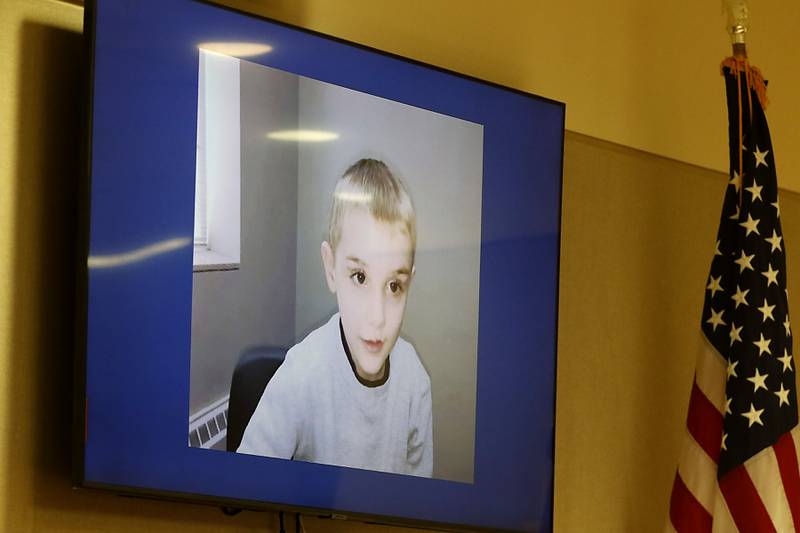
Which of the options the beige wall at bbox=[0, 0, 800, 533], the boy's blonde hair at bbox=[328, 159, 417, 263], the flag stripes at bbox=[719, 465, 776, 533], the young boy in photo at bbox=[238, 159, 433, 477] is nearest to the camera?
the beige wall at bbox=[0, 0, 800, 533]

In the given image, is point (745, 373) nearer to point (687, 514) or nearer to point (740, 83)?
point (687, 514)

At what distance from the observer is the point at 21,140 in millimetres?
2051

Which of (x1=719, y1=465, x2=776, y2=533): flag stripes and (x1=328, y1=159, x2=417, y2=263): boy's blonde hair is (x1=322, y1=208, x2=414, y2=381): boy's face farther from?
(x1=719, y1=465, x2=776, y2=533): flag stripes

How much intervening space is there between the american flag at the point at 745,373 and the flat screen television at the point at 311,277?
436 millimetres

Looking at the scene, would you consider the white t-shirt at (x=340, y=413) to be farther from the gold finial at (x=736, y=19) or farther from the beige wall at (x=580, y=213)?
the gold finial at (x=736, y=19)

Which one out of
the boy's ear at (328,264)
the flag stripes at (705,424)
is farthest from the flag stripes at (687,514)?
the boy's ear at (328,264)

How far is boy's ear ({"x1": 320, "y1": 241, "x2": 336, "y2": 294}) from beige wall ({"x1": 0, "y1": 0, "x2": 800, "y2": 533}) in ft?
1.64

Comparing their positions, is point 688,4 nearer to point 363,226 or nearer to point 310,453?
point 363,226

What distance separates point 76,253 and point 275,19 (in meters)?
0.70

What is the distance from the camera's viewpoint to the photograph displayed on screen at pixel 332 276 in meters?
2.22

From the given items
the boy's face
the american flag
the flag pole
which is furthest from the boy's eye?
the flag pole

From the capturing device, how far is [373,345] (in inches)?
97.3

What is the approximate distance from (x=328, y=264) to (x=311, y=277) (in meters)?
0.05

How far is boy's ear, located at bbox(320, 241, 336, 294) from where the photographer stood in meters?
2.41
